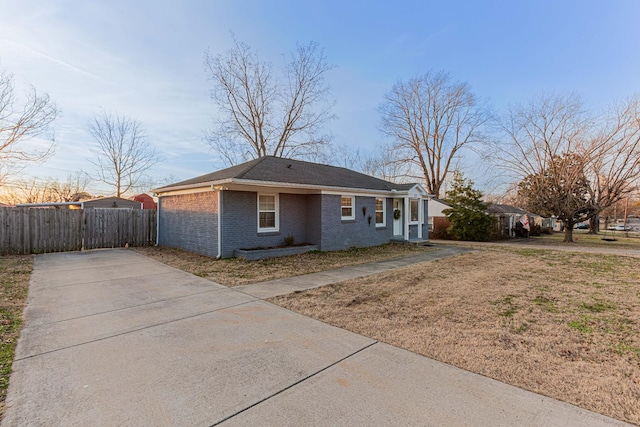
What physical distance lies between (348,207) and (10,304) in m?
10.5

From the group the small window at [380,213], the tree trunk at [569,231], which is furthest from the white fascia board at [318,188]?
the tree trunk at [569,231]

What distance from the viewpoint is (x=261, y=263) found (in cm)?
938

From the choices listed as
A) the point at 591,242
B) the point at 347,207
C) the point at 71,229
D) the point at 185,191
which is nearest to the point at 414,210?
the point at 347,207

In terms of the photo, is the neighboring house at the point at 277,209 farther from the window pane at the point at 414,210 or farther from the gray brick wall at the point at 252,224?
the window pane at the point at 414,210

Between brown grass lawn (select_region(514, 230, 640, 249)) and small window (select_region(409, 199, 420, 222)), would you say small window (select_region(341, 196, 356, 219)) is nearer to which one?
small window (select_region(409, 199, 420, 222))

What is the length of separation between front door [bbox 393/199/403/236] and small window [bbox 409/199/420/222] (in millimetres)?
762

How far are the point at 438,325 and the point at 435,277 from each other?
364 centimetres

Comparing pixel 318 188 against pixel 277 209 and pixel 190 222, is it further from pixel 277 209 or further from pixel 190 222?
pixel 190 222

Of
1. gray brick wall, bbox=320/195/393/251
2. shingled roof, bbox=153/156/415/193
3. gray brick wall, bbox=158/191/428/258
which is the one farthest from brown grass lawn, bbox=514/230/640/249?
gray brick wall, bbox=158/191/428/258

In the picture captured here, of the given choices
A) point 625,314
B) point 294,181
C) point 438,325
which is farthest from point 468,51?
point 438,325

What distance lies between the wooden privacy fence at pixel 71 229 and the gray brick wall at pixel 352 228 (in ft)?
29.1

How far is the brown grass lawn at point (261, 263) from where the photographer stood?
7.61m

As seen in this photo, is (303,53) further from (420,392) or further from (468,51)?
(420,392)

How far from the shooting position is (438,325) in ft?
14.0
